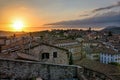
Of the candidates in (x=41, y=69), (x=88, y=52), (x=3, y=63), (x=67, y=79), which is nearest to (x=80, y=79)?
(x=67, y=79)

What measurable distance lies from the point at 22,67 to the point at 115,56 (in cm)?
7046

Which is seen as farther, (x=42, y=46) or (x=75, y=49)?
(x=75, y=49)

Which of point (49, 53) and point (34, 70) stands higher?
point (34, 70)

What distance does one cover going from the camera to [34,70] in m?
11.0

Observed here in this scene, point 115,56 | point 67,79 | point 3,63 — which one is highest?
point 3,63

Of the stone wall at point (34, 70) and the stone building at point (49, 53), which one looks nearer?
the stone wall at point (34, 70)

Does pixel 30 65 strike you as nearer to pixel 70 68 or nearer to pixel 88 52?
pixel 70 68

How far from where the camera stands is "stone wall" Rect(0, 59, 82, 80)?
35.3ft

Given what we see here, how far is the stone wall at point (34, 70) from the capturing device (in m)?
10.8

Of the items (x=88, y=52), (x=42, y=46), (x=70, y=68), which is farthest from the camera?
(x=88, y=52)

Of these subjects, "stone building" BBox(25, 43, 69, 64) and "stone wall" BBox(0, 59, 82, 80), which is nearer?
A: "stone wall" BBox(0, 59, 82, 80)

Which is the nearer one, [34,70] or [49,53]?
[34,70]

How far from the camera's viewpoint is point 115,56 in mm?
78500

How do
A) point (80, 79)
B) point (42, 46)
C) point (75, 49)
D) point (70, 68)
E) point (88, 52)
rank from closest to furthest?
point (80, 79) < point (70, 68) < point (42, 46) < point (75, 49) < point (88, 52)
